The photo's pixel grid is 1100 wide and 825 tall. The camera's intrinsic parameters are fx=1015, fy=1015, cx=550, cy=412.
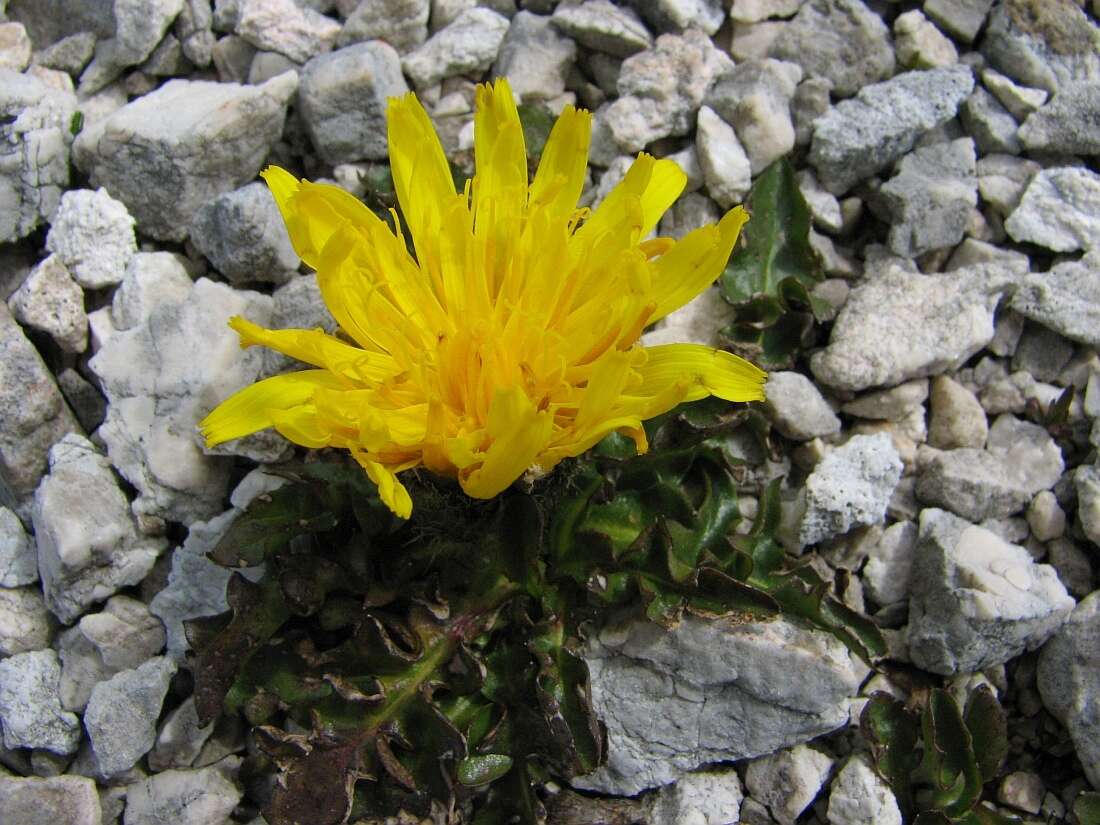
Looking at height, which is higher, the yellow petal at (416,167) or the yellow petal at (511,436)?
the yellow petal at (416,167)

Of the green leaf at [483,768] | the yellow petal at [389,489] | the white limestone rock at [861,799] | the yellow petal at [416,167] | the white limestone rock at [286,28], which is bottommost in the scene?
the white limestone rock at [861,799]

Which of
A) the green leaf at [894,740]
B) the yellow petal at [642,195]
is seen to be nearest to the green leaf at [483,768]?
the green leaf at [894,740]

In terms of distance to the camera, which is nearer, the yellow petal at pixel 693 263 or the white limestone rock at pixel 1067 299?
the yellow petal at pixel 693 263

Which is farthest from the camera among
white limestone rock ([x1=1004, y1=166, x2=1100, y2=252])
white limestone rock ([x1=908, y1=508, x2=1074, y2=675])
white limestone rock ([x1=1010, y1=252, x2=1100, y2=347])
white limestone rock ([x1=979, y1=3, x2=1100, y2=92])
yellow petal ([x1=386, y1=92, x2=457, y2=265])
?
white limestone rock ([x1=979, y1=3, x2=1100, y2=92])

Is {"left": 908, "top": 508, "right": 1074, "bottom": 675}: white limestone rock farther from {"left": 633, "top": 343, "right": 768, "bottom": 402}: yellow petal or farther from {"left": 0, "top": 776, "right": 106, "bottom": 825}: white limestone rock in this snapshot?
{"left": 0, "top": 776, "right": 106, "bottom": 825}: white limestone rock

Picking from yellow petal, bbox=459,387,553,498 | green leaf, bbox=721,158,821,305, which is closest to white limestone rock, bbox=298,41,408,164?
green leaf, bbox=721,158,821,305

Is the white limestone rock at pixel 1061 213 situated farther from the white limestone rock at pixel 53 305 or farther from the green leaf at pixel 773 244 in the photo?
the white limestone rock at pixel 53 305
